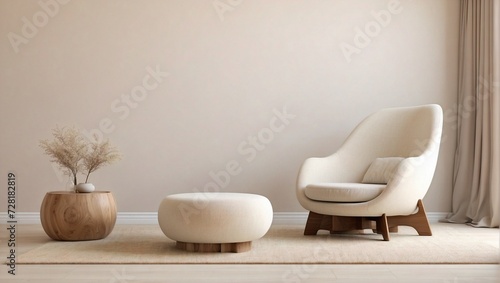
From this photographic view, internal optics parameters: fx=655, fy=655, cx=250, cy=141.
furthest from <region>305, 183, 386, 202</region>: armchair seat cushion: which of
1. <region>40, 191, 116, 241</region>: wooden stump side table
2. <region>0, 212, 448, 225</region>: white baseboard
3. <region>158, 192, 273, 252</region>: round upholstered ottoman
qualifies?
<region>40, 191, 116, 241</region>: wooden stump side table

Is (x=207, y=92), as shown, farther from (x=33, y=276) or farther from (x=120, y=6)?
(x=33, y=276)

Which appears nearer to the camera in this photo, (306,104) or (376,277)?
(376,277)

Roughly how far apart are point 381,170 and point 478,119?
1.36m

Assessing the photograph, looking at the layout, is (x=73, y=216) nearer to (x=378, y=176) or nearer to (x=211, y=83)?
(x=211, y=83)

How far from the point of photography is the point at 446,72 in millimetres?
5926

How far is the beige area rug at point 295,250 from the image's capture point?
3596 mm

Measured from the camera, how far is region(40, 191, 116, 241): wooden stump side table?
441cm

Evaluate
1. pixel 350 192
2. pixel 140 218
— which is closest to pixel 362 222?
pixel 350 192

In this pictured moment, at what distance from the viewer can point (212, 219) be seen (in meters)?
3.79

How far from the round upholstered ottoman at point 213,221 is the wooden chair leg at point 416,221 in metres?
1.26

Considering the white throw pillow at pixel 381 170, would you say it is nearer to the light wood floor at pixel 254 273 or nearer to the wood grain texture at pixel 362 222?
the wood grain texture at pixel 362 222

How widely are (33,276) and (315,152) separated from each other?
3.22 metres

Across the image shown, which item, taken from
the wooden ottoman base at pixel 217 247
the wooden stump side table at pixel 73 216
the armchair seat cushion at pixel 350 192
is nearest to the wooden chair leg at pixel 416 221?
the armchair seat cushion at pixel 350 192

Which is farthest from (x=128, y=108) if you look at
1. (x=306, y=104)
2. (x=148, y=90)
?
(x=306, y=104)
